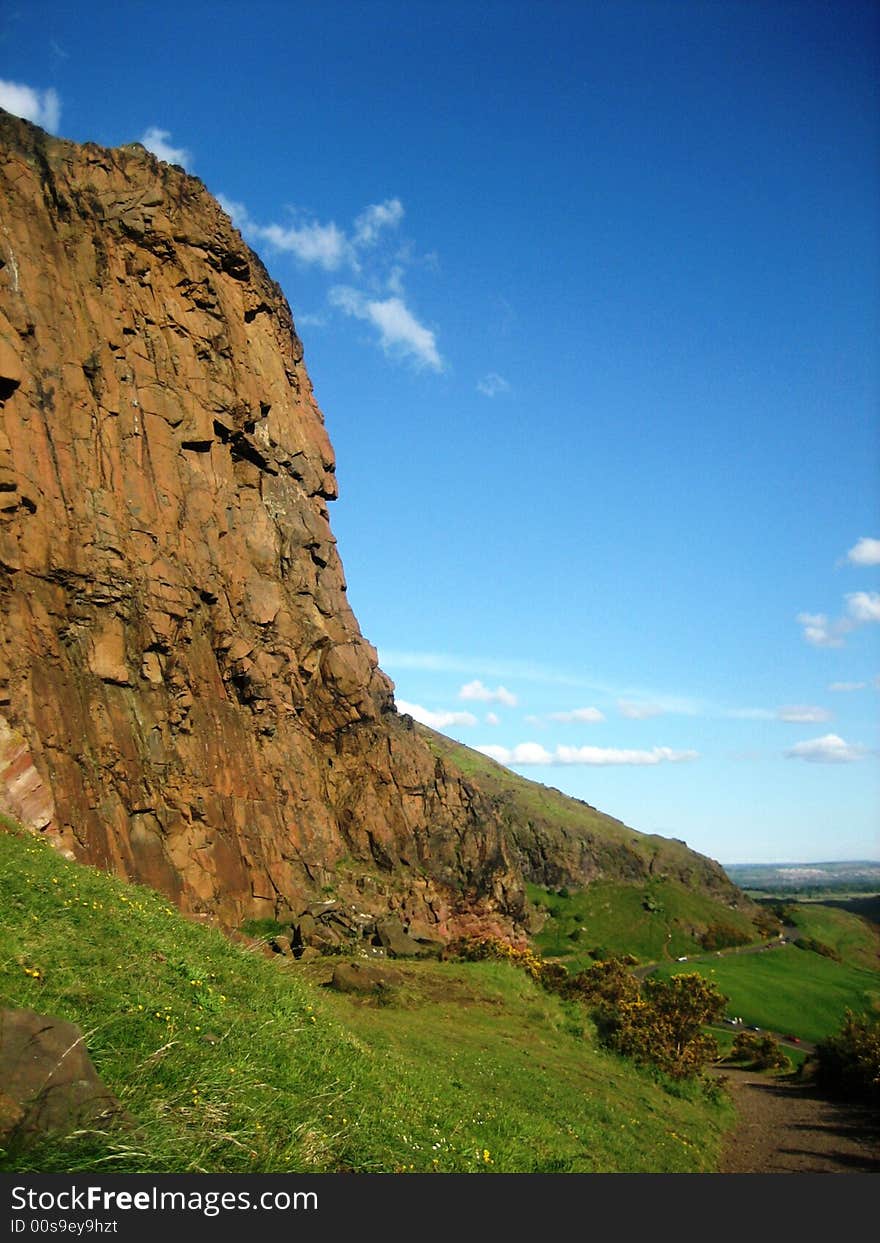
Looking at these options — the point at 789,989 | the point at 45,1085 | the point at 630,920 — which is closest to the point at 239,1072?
the point at 45,1085

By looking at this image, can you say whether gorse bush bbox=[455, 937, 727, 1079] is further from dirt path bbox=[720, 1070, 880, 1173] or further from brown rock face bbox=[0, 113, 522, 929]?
brown rock face bbox=[0, 113, 522, 929]

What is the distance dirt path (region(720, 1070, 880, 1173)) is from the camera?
26.9m

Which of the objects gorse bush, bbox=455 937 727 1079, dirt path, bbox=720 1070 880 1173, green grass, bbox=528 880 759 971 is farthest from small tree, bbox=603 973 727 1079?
green grass, bbox=528 880 759 971

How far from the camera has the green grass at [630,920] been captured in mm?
110688

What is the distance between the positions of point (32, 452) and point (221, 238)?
25.7 metres

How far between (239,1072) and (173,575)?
138ft

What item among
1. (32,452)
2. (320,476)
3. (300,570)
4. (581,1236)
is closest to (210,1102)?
(581,1236)

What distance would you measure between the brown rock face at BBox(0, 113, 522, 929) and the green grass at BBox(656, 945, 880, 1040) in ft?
146

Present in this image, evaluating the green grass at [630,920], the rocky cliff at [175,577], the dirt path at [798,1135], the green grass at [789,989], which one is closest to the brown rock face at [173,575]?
the rocky cliff at [175,577]

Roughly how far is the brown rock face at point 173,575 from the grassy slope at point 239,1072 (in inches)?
650

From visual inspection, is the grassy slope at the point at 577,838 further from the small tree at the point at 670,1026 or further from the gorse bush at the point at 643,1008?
the small tree at the point at 670,1026

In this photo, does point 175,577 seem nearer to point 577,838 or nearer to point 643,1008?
point 643,1008

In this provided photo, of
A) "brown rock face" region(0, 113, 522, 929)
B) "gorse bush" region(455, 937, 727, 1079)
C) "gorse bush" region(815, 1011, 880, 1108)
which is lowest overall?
"gorse bush" region(815, 1011, 880, 1108)

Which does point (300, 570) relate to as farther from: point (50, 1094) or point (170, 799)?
point (50, 1094)
